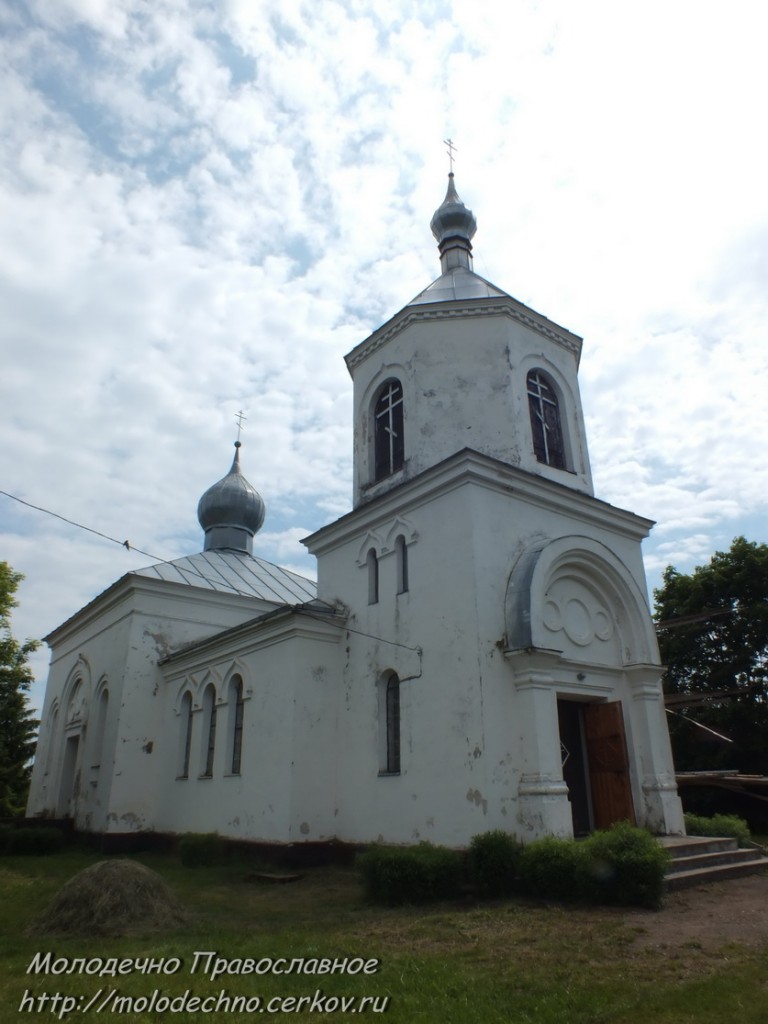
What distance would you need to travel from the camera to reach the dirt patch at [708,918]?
6625 millimetres

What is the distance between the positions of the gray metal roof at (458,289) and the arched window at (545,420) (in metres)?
1.84

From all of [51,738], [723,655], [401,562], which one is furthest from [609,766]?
[51,738]

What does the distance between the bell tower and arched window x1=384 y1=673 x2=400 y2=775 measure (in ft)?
12.4

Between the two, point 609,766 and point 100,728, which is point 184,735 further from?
point 609,766

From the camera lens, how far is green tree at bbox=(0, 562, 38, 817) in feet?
87.0

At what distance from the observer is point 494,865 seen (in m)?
8.75

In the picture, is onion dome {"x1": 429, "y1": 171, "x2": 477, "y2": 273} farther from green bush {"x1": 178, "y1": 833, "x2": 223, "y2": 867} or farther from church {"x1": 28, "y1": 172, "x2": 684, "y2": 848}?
green bush {"x1": 178, "y1": 833, "x2": 223, "y2": 867}

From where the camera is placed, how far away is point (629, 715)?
12.4 metres

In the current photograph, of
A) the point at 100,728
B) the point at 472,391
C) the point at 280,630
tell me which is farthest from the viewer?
the point at 100,728

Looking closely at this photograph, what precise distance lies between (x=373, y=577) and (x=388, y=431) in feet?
10.3

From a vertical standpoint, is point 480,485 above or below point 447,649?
above

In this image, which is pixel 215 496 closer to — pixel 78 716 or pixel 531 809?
pixel 78 716

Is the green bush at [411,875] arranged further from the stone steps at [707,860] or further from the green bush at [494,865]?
the stone steps at [707,860]

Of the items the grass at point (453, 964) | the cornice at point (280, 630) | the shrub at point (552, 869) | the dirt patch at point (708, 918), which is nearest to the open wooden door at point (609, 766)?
the dirt patch at point (708, 918)
